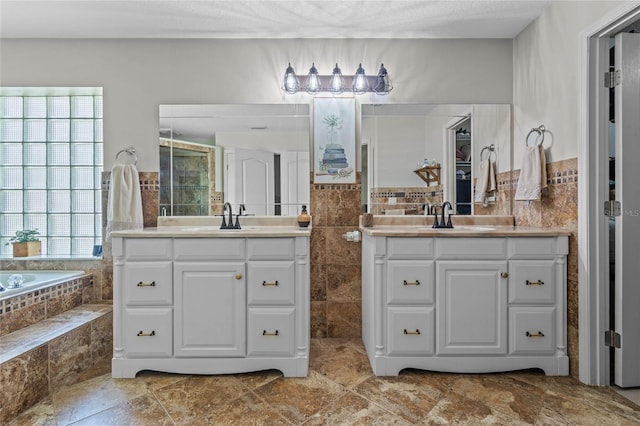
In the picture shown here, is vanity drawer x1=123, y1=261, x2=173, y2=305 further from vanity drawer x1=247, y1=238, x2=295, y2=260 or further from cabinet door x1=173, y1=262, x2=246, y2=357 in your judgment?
vanity drawer x1=247, y1=238, x2=295, y2=260

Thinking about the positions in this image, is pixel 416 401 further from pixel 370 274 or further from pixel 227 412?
pixel 227 412

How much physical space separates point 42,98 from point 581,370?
14.3 ft

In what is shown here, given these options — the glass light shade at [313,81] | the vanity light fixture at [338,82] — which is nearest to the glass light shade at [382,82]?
the vanity light fixture at [338,82]

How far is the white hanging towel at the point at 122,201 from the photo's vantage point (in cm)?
249

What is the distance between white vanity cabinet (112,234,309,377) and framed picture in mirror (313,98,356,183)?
2.71ft

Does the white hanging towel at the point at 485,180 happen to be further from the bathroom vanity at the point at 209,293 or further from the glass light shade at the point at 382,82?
the bathroom vanity at the point at 209,293

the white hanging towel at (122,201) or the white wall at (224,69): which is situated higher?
the white wall at (224,69)

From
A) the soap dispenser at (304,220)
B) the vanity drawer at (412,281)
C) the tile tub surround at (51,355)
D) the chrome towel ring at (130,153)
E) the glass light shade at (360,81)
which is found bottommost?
the tile tub surround at (51,355)

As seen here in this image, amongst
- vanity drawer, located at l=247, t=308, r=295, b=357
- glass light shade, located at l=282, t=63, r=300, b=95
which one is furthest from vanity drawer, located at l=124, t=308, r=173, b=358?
glass light shade, located at l=282, t=63, r=300, b=95

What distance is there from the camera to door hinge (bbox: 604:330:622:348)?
6.23ft

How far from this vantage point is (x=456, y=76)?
2643mm

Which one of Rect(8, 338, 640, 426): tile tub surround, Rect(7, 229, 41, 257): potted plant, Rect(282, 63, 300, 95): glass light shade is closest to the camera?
Rect(8, 338, 640, 426): tile tub surround

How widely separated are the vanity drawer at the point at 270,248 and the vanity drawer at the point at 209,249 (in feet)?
0.19

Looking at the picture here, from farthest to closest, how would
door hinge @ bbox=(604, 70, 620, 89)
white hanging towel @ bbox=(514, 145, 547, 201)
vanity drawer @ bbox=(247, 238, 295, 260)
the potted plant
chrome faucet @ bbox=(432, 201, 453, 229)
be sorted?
the potted plant < chrome faucet @ bbox=(432, 201, 453, 229) < white hanging towel @ bbox=(514, 145, 547, 201) < vanity drawer @ bbox=(247, 238, 295, 260) < door hinge @ bbox=(604, 70, 620, 89)
